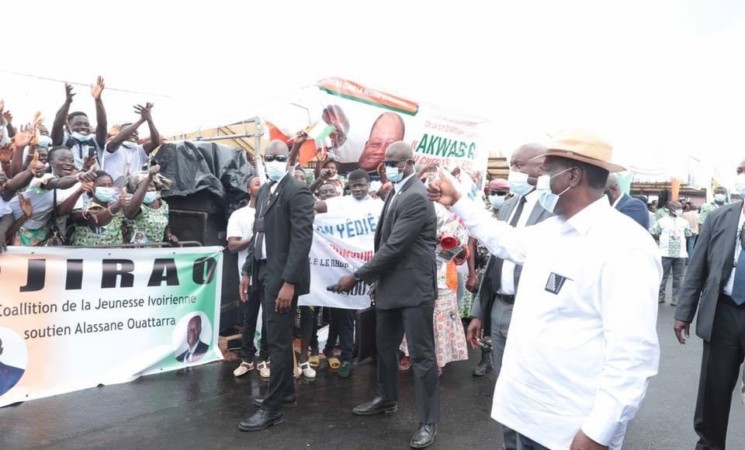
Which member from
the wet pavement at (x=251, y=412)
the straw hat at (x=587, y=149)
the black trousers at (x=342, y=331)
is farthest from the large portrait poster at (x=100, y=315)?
the straw hat at (x=587, y=149)

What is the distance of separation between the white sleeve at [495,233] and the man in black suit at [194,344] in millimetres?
3549

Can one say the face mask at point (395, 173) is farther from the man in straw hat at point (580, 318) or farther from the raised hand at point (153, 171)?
the raised hand at point (153, 171)

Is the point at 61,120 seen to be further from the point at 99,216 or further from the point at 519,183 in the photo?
the point at 519,183

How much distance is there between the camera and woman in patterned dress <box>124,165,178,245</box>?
537 centimetres

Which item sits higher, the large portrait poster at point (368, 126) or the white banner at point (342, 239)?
the large portrait poster at point (368, 126)

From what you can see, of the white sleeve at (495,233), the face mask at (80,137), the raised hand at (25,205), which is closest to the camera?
the white sleeve at (495,233)

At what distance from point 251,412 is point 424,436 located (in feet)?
4.81

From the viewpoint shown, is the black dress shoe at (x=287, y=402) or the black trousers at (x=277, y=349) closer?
the black trousers at (x=277, y=349)

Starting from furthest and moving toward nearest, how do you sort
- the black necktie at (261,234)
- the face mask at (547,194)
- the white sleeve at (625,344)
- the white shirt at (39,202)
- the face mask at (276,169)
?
the white shirt at (39,202) → the black necktie at (261,234) → the face mask at (276,169) → the face mask at (547,194) → the white sleeve at (625,344)

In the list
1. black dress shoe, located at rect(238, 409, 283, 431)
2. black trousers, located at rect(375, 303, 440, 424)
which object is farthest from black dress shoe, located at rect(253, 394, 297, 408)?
black trousers, located at rect(375, 303, 440, 424)

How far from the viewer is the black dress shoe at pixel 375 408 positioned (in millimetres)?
4383

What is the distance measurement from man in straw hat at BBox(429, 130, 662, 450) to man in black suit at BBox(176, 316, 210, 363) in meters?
3.88

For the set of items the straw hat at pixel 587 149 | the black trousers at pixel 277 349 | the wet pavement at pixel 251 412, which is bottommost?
the wet pavement at pixel 251 412

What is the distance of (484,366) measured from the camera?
18.7 ft
